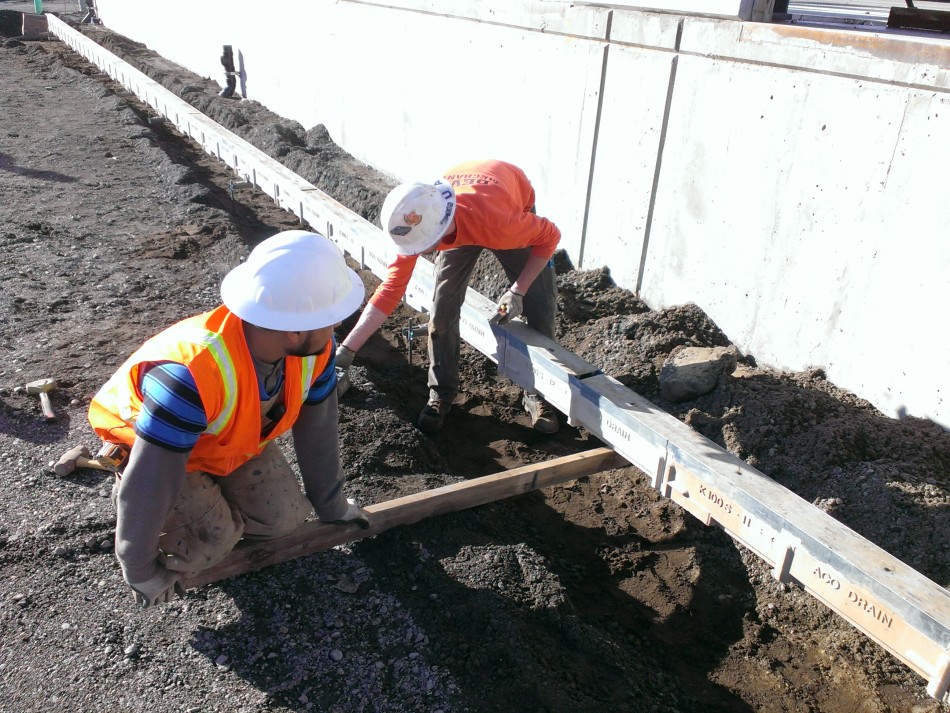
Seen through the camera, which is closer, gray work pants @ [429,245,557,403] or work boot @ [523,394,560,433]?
gray work pants @ [429,245,557,403]

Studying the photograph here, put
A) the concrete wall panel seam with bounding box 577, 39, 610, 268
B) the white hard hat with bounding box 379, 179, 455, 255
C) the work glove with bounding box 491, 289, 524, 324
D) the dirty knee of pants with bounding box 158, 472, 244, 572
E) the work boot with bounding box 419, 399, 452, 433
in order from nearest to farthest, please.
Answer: the dirty knee of pants with bounding box 158, 472, 244, 572 < the white hard hat with bounding box 379, 179, 455, 255 < the work glove with bounding box 491, 289, 524, 324 < the work boot with bounding box 419, 399, 452, 433 < the concrete wall panel seam with bounding box 577, 39, 610, 268

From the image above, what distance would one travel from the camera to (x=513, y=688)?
8.57ft

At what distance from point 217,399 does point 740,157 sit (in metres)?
3.50

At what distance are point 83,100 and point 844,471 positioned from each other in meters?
14.0

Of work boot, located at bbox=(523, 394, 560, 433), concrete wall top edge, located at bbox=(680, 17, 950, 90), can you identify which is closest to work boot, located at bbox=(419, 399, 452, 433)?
work boot, located at bbox=(523, 394, 560, 433)

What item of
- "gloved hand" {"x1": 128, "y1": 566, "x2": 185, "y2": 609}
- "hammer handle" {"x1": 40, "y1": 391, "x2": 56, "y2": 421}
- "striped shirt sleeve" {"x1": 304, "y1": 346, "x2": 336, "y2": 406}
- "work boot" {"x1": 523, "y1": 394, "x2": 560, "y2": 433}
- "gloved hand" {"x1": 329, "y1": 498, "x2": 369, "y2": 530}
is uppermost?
"striped shirt sleeve" {"x1": 304, "y1": 346, "x2": 336, "y2": 406}

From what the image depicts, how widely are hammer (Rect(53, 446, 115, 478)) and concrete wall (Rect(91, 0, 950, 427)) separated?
12.1ft

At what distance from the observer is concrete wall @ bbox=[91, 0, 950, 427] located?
3660 millimetres

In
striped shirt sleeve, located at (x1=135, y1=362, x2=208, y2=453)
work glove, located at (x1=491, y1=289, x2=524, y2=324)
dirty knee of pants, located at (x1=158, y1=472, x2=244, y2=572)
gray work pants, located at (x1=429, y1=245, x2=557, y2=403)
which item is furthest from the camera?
gray work pants, located at (x1=429, y1=245, x2=557, y2=403)

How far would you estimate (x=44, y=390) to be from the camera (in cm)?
413

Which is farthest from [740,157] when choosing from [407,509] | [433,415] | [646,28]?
[407,509]

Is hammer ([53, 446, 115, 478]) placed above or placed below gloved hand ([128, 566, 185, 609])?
below

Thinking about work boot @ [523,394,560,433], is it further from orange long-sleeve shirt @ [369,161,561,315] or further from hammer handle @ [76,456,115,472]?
hammer handle @ [76,456,115,472]

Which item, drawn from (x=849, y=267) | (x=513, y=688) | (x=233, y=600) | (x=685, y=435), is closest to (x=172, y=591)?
(x=233, y=600)
